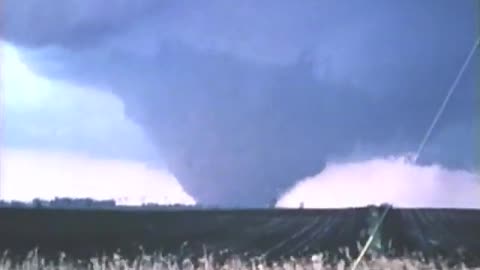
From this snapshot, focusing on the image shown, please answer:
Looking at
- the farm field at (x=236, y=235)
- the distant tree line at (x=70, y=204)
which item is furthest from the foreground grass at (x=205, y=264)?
the distant tree line at (x=70, y=204)

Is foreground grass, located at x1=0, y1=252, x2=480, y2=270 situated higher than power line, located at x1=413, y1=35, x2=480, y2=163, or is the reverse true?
power line, located at x1=413, y1=35, x2=480, y2=163

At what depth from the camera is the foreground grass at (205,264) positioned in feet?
11.6

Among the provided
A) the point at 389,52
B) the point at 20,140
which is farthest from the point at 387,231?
the point at 20,140

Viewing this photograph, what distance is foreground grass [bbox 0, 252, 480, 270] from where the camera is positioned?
3533 millimetres

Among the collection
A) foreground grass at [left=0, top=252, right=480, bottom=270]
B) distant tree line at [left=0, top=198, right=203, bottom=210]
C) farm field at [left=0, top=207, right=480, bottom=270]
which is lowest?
foreground grass at [left=0, top=252, right=480, bottom=270]

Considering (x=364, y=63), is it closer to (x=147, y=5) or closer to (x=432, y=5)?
(x=432, y=5)

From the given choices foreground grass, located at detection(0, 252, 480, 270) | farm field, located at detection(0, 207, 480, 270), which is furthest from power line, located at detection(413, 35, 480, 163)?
foreground grass, located at detection(0, 252, 480, 270)

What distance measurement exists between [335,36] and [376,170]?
1.92 feet

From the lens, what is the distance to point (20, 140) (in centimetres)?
358

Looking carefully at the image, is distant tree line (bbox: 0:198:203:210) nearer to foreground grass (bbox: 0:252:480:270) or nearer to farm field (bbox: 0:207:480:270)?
farm field (bbox: 0:207:480:270)

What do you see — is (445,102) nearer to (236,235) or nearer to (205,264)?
(236,235)

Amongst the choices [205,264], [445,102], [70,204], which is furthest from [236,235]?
[445,102]

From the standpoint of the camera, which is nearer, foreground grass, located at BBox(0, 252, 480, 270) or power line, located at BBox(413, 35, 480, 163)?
foreground grass, located at BBox(0, 252, 480, 270)

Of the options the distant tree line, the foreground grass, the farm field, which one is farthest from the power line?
the distant tree line
